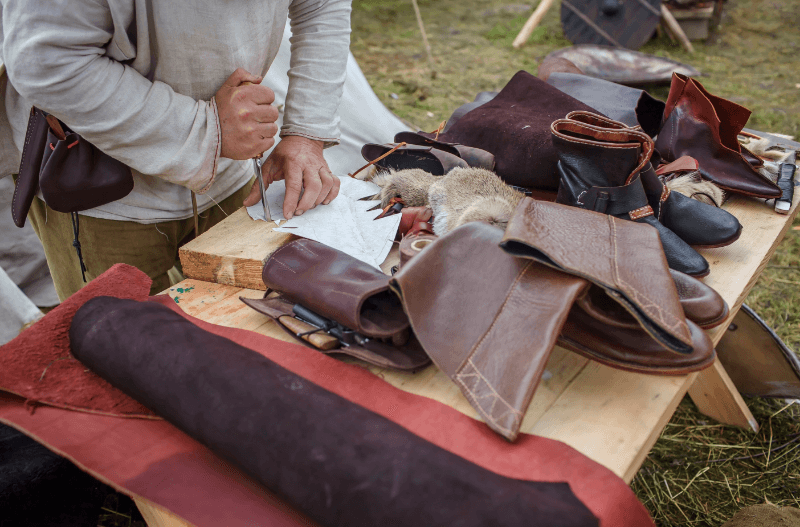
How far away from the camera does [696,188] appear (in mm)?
1425

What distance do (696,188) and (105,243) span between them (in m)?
1.62

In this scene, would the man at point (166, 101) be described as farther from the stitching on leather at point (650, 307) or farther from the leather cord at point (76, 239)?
the stitching on leather at point (650, 307)

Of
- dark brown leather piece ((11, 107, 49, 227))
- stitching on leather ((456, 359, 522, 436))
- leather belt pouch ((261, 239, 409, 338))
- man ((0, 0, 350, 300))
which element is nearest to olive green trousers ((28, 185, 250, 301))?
man ((0, 0, 350, 300))

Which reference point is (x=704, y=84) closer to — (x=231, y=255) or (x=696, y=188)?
(x=696, y=188)

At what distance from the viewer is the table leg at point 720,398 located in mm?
1917

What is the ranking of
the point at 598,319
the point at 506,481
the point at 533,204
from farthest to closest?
the point at 533,204
the point at 598,319
the point at 506,481

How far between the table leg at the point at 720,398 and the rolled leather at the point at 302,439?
151cm

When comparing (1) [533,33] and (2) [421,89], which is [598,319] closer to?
(2) [421,89]

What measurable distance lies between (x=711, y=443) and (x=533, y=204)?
153cm

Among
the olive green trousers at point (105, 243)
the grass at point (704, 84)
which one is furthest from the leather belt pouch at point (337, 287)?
the grass at point (704, 84)

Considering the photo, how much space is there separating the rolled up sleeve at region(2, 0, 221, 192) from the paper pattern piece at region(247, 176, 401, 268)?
25cm

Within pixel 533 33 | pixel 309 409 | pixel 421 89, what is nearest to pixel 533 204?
pixel 309 409

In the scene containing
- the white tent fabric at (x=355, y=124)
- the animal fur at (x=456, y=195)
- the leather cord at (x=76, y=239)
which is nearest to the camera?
the animal fur at (x=456, y=195)

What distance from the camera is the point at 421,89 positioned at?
502 cm
